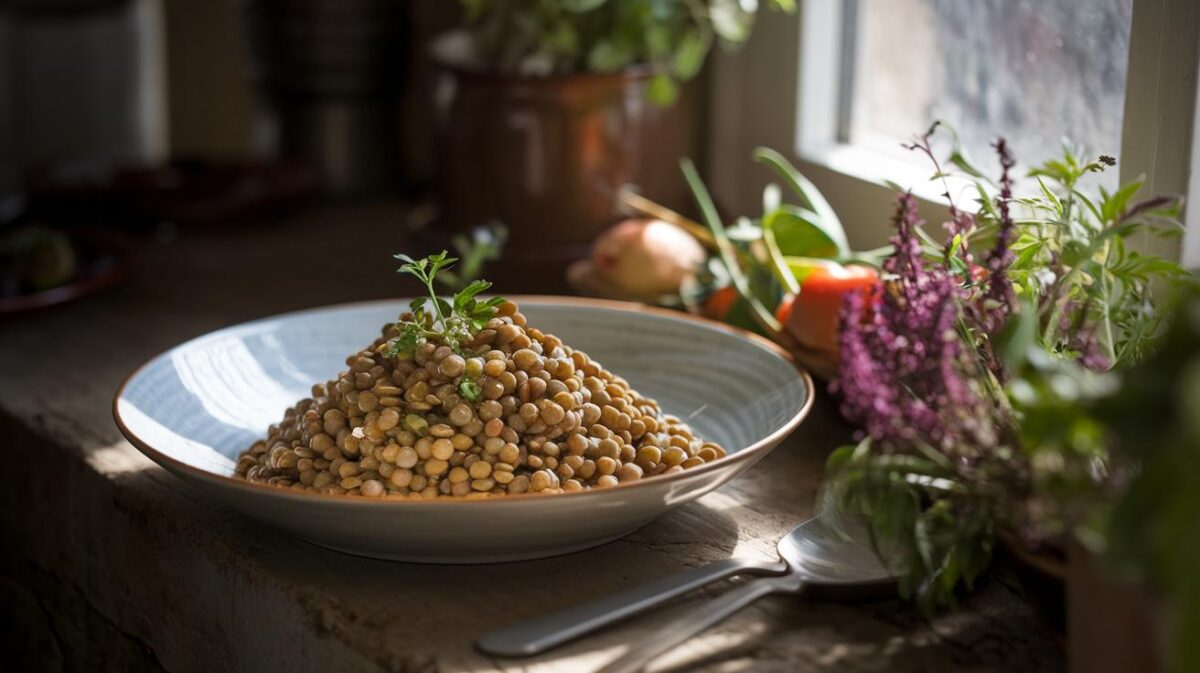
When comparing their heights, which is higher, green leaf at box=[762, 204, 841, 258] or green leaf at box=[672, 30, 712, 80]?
green leaf at box=[672, 30, 712, 80]

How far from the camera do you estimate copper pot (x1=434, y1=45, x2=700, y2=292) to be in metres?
1.25

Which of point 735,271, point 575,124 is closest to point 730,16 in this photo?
point 575,124

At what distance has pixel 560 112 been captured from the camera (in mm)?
1255

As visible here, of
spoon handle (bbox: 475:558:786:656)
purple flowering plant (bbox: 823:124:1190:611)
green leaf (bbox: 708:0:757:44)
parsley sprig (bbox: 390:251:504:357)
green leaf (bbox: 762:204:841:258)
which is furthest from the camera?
green leaf (bbox: 708:0:757:44)

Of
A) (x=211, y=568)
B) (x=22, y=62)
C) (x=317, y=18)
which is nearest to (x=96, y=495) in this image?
(x=211, y=568)

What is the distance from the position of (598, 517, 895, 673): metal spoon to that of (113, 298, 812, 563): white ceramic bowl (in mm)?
56

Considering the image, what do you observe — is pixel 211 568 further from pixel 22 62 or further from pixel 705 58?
pixel 22 62

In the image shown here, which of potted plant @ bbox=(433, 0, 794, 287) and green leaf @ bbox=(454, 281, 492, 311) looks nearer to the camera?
green leaf @ bbox=(454, 281, 492, 311)

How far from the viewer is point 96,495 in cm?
92

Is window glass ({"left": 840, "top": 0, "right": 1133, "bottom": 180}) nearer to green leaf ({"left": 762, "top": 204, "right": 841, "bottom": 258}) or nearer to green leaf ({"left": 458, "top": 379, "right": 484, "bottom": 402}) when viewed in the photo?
green leaf ({"left": 762, "top": 204, "right": 841, "bottom": 258})

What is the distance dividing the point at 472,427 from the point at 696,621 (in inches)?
6.5

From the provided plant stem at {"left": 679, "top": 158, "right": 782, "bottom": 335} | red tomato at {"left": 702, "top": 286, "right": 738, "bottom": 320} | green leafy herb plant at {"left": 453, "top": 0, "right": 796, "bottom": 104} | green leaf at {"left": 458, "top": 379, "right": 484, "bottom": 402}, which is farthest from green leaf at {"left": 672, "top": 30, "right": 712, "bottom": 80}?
green leaf at {"left": 458, "top": 379, "right": 484, "bottom": 402}

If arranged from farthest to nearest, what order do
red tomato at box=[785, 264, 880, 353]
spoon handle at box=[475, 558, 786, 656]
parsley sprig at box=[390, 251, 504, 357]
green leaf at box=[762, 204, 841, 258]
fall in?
1. green leaf at box=[762, 204, 841, 258]
2. red tomato at box=[785, 264, 880, 353]
3. parsley sprig at box=[390, 251, 504, 357]
4. spoon handle at box=[475, 558, 786, 656]

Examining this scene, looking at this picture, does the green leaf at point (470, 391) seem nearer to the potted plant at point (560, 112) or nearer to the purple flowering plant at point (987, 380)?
the purple flowering plant at point (987, 380)
